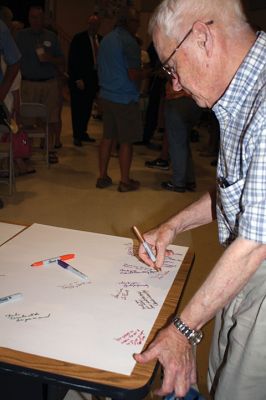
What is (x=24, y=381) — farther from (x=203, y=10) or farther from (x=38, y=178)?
(x=38, y=178)

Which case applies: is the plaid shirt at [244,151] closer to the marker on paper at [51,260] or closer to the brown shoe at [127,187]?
the marker on paper at [51,260]

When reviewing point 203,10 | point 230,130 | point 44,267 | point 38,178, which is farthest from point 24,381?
Result: point 38,178

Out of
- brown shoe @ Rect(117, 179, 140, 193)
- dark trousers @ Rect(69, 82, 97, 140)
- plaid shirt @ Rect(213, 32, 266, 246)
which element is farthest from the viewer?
dark trousers @ Rect(69, 82, 97, 140)

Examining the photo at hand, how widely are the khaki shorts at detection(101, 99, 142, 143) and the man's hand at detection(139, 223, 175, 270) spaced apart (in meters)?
2.54

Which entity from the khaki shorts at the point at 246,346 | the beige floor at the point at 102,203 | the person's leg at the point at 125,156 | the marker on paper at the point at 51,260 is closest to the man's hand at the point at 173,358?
the khaki shorts at the point at 246,346

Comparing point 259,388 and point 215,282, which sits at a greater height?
point 215,282

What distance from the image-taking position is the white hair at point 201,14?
2.79 feet

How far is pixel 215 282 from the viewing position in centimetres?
84

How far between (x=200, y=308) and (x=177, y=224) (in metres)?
0.43

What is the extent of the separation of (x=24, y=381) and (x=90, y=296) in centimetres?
36

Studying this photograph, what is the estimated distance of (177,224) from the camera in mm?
1267

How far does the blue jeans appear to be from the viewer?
12.1 feet
